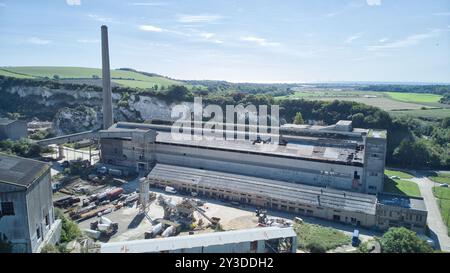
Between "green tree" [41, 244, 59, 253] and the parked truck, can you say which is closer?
"green tree" [41, 244, 59, 253]

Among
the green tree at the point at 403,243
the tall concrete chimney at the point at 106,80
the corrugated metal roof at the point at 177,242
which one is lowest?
the green tree at the point at 403,243

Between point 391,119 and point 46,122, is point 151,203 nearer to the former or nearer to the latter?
point 391,119

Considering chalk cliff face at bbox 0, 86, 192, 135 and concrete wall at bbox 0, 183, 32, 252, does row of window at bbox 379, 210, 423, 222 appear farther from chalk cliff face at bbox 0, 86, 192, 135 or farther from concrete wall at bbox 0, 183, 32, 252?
chalk cliff face at bbox 0, 86, 192, 135

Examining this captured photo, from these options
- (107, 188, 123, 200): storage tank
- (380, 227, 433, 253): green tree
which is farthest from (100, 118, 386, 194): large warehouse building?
(380, 227, 433, 253): green tree

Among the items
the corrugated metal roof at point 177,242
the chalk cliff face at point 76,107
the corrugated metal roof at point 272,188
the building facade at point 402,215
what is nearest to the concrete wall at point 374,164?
the corrugated metal roof at point 272,188

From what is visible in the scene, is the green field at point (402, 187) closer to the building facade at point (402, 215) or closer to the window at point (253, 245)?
the building facade at point (402, 215)

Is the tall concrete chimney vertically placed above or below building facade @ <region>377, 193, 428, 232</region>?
above

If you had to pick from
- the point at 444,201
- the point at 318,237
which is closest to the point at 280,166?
the point at 318,237

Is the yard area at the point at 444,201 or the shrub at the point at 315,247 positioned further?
the yard area at the point at 444,201
